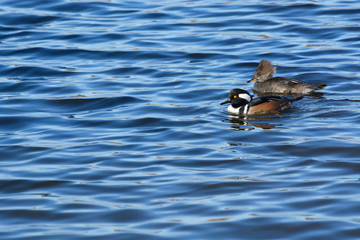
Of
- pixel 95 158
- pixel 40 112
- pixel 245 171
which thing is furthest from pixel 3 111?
pixel 245 171

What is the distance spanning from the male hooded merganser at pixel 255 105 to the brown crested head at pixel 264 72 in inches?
62.1

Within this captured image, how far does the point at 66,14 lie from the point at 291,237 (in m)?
14.5

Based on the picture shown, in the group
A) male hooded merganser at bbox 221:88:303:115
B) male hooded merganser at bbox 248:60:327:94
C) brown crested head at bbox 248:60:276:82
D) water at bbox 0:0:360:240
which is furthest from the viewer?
brown crested head at bbox 248:60:276:82

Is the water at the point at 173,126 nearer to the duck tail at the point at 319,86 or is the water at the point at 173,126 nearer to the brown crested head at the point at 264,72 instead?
the duck tail at the point at 319,86

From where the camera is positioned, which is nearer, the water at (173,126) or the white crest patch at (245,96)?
the water at (173,126)

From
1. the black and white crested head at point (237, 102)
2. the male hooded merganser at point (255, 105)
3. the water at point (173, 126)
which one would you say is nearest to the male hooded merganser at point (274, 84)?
the water at point (173, 126)

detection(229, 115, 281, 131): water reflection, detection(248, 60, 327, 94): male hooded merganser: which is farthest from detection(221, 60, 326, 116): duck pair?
detection(229, 115, 281, 131): water reflection

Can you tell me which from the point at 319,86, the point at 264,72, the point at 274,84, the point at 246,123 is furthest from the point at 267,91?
the point at 246,123

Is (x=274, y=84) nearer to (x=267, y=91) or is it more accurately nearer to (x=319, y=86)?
(x=267, y=91)

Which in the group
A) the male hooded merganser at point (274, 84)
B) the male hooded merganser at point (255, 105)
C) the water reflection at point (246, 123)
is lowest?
the water reflection at point (246, 123)

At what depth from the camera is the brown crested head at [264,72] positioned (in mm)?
13469

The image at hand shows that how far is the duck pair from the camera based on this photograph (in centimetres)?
1174

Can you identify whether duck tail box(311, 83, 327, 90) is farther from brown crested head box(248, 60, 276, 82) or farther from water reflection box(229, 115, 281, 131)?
water reflection box(229, 115, 281, 131)

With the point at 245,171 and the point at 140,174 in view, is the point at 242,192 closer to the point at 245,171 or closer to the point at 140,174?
the point at 245,171
